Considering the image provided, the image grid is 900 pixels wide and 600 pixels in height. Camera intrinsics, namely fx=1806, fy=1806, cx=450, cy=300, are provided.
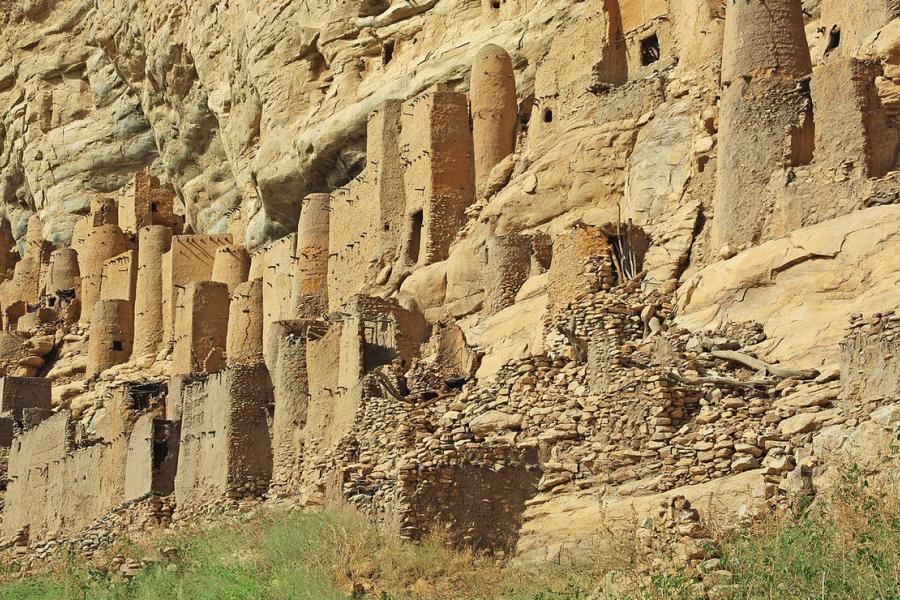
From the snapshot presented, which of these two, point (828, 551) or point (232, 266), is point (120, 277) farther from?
point (828, 551)

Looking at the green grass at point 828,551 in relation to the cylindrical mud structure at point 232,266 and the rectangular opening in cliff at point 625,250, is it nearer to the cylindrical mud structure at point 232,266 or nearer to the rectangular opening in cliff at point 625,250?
the rectangular opening in cliff at point 625,250

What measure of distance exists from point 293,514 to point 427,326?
7779 millimetres

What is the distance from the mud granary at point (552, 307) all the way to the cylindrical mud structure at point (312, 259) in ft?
0.22

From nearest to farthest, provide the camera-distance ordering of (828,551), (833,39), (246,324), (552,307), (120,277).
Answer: (828,551), (552,307), (833,39), (246,324), (120,277)

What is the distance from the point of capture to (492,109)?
3447 centimetres

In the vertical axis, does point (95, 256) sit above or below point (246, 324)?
above

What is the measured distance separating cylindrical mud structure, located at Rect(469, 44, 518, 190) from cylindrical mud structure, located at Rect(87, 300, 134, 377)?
15.5 metres

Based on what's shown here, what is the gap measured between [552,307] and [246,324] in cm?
1651

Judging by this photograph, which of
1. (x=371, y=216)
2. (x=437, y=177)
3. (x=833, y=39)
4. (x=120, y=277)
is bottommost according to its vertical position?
(x=371, y=216)

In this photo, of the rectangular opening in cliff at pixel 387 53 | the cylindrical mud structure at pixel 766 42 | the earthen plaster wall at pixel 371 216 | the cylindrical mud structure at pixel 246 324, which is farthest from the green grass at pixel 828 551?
the cylindrical mud structure at pixel 246 324

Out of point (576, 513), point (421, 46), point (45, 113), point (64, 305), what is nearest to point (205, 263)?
point (64, 305)

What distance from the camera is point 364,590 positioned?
17.8 metres

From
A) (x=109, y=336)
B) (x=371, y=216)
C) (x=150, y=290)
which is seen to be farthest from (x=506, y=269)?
(x=109, y=336)

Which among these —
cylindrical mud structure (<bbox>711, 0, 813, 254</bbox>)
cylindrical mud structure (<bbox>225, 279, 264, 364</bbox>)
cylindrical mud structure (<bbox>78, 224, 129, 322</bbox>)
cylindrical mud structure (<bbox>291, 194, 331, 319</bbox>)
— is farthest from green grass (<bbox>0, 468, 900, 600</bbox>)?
cylindrical mud structure (<bbox>78, 224, 129, 322</bbox>)
